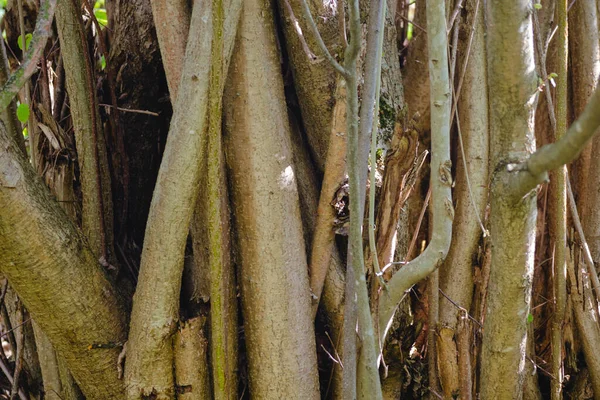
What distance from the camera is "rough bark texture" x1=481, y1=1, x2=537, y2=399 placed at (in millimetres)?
1156

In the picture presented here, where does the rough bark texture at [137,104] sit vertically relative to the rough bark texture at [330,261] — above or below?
above

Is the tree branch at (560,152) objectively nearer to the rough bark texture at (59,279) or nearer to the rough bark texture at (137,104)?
the rough bark texture at (59,279)

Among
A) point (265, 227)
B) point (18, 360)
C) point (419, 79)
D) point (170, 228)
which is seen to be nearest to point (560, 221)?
point (419, 79)

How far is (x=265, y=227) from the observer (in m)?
1.69

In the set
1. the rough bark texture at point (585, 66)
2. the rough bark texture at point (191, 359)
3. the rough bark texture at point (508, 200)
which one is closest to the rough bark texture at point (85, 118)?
the rough bark texture at point (191, 359)

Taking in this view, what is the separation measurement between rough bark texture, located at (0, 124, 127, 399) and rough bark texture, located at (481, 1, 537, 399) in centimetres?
97

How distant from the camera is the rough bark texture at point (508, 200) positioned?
1156mm

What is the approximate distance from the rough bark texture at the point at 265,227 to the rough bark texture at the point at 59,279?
14.9 inches

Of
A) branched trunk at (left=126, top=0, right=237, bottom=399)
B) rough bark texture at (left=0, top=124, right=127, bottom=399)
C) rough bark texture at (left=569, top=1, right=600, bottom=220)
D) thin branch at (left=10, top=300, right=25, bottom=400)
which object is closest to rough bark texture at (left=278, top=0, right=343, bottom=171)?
branched trunk at (left=126, top=0, right=237, bottom=399)

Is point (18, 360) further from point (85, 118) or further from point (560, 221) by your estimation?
point (560, 221)

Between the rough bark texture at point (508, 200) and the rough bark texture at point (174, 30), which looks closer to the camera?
the rough bark texture at point (508, 200)

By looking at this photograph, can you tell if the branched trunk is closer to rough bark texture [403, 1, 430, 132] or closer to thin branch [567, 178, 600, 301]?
rough bark texture [403, 1, 430, 132]

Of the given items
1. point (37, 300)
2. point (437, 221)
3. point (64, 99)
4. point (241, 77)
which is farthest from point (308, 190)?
point (64, 99)

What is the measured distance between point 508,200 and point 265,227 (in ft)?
2.21
